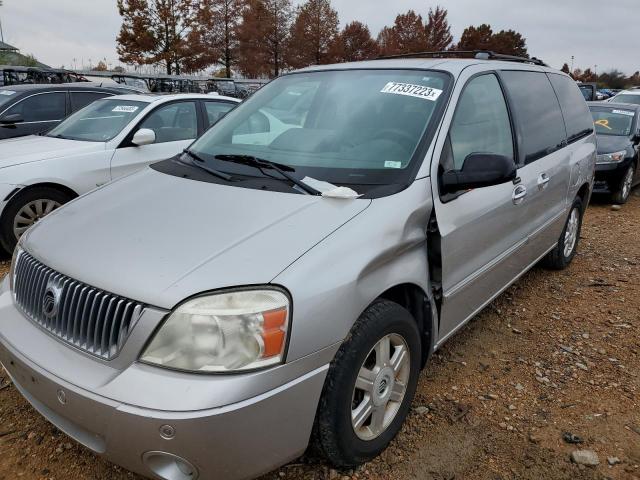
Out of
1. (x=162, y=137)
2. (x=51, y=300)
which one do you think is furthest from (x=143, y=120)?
(x=51, y=300)

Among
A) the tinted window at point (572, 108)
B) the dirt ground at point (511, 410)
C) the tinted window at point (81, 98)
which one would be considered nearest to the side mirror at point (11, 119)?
the tinted window at point (81, 98)

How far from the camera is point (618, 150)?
8156mm

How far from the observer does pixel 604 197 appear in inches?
329

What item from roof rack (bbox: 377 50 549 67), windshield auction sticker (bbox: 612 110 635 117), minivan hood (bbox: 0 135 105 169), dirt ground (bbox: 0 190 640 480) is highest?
roof rack (bbox: 377 50 549 67)

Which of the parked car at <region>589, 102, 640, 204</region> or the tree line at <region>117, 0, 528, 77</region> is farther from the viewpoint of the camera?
the tree line at <region>117, 0, 528, 77</region>

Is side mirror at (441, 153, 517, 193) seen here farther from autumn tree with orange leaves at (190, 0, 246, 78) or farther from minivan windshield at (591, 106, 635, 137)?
autumn tree with orange leaves at (190, 0, 246, 78)

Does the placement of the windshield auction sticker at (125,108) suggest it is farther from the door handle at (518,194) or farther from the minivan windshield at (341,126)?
the door handle at (518,194)

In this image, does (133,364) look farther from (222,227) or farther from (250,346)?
(222,227)

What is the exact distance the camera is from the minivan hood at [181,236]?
6.10 feet

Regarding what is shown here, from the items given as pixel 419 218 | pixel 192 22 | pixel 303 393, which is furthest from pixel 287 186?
pixel 192 22

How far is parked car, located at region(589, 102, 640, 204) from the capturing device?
26.5ft

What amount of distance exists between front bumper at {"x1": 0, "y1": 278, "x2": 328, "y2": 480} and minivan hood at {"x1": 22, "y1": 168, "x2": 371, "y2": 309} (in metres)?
0.35

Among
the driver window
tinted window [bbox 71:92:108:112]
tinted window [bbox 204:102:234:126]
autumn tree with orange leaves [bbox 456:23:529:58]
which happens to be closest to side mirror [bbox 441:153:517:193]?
the driver window

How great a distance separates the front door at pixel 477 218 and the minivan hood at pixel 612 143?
5730 mm
